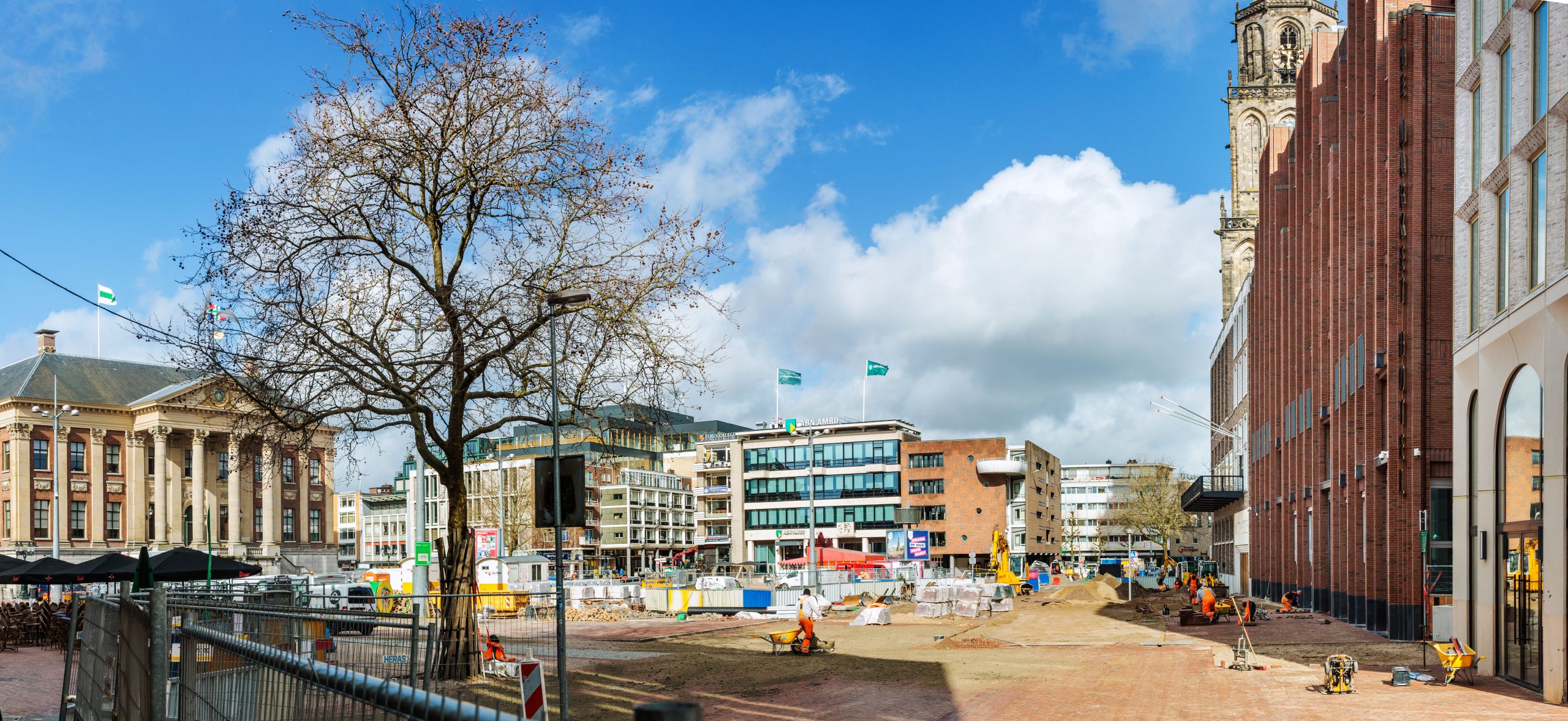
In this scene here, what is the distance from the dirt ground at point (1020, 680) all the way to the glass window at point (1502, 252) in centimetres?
651

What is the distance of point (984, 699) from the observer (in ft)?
63.4

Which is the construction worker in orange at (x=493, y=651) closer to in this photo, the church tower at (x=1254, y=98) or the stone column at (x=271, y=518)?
the stone column at (x=271, y=518)

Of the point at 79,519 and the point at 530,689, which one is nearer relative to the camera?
the point at 530,689

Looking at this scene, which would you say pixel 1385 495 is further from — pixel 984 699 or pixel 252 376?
pixel 252 376

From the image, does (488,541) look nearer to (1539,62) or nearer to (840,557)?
(840,557)

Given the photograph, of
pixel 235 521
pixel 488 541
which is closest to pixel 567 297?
pixel 488 541

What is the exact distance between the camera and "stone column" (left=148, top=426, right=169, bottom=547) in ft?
290

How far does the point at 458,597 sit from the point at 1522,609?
1691 cm

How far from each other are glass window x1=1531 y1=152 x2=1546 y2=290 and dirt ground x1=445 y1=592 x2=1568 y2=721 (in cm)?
650

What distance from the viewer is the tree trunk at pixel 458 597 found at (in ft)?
61.4

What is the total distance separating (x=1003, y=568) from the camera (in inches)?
2440

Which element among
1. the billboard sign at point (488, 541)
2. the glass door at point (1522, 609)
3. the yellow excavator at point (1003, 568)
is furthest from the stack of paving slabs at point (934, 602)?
the glass door at point (1522, 609)

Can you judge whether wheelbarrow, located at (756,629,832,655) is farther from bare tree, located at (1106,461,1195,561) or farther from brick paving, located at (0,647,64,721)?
bare tree, located at (1106,461,1195,561)

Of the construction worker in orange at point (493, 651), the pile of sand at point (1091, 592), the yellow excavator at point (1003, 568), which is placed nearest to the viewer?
the construction worker in orange at point (493, 651)
